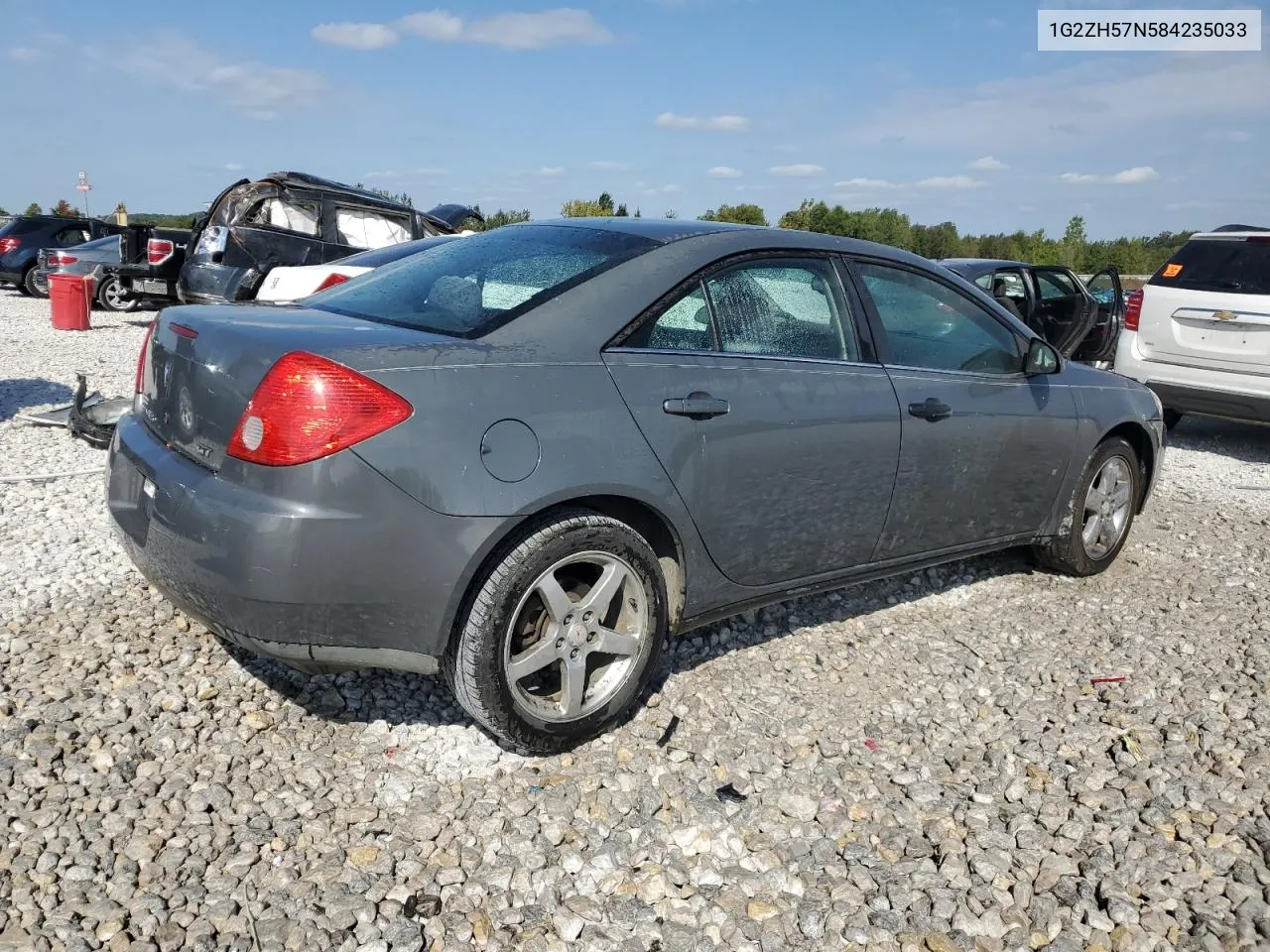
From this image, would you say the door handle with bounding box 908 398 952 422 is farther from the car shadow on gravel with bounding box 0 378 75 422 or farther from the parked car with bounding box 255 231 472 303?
the car shadow on gravel with bounding box 0 378 75 422

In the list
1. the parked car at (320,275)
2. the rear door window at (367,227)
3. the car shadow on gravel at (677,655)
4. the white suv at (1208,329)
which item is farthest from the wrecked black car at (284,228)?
the car shadow on gravel at (677,655)

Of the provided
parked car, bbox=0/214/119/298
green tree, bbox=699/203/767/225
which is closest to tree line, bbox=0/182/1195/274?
green tree, bbox=699/203/767/225

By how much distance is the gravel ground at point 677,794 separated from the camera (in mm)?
2434

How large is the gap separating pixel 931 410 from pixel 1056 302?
909cm

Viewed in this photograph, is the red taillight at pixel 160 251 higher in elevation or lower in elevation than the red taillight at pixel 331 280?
higher

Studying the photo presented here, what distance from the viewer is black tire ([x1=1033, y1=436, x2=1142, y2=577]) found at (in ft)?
15.9

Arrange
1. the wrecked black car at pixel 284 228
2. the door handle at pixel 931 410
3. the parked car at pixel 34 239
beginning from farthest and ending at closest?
the parked car at pixel 34 239 < the wrecked black car at pixel 284 228 < the door handle at pixel 931 410

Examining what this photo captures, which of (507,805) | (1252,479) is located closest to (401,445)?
(507,805)

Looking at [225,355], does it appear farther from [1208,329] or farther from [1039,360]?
[1208,329]

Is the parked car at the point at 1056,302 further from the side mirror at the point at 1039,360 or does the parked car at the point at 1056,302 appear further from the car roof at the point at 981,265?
the side mirror at the point at 1039,360

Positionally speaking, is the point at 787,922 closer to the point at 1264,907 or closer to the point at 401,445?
the point at 1264,907

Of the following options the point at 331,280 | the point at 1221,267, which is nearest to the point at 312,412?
the point at 331,280

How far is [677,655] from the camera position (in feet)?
12.8

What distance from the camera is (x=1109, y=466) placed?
5.04m
